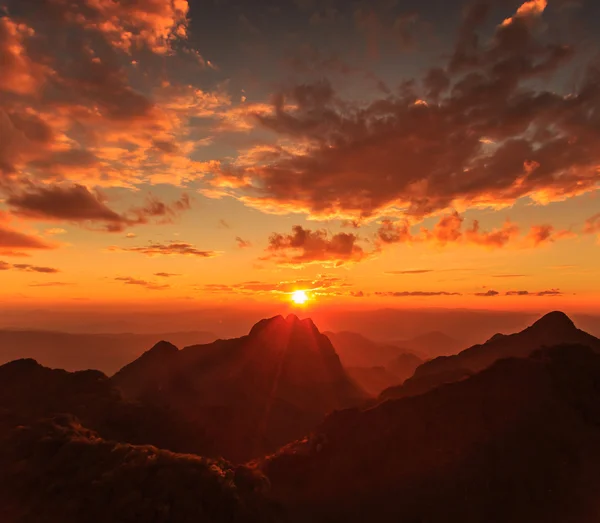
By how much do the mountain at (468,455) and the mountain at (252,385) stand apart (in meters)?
28.2

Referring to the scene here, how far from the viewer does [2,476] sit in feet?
115

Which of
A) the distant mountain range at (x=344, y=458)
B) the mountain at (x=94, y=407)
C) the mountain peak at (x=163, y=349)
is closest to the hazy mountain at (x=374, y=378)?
the mountain peak at (x=163, y=349)

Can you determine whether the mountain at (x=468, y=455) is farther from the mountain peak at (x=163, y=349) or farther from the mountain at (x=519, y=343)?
the mountain peak at (x=163, y=349)

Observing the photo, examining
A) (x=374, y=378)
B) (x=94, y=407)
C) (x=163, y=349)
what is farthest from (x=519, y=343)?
(x=163, y=349)

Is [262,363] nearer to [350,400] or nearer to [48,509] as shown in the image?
[350,400]

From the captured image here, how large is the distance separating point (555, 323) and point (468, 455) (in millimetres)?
75609

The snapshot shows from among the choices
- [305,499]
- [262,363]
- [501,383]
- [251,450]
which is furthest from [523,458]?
[262,363]

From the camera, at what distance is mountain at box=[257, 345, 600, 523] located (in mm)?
36688

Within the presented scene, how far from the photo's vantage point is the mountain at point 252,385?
8125 cm

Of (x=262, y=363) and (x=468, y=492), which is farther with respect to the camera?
(x=262, y=363)

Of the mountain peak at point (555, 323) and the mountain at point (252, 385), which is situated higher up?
the mountain peak at point (555, 323)

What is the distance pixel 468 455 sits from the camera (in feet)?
135

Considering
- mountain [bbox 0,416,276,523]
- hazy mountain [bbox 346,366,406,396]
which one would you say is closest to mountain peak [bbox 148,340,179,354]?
mountain [bbox 0,416,276,523]

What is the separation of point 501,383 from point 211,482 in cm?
3848
